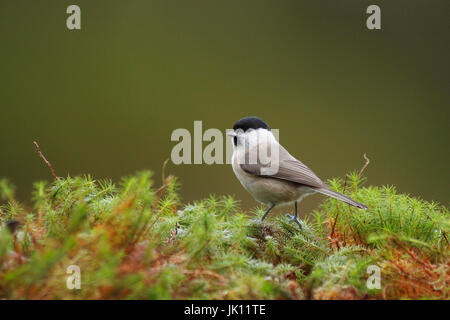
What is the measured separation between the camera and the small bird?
259 centimetres

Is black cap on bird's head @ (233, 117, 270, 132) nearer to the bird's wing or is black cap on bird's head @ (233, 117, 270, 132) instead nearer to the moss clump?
the bird's wing

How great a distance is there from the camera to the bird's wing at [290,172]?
8.25 ft

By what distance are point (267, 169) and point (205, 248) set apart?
1.50 meters

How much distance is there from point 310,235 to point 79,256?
986 mm

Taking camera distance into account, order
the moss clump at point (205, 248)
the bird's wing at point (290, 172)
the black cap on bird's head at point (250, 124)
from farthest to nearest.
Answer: the black cap on bird's head at point (250, 124) < the bird's wing at point (290, 172) < the moss clump at point (205, 248)

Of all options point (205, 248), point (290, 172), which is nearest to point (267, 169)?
point (290, 172)

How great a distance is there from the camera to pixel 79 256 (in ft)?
3.13

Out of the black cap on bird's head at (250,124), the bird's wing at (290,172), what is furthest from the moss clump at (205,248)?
the black cap on bird's head at (250,124)

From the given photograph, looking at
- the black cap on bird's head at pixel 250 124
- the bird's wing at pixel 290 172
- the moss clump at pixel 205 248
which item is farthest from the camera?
the black cap on bird's head at pixel 250 124

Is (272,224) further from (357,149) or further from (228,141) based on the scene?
(357,149)

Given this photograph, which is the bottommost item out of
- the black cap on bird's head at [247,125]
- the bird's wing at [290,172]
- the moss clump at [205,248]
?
the moss clump at [205,248]

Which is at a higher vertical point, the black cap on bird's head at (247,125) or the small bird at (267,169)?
the black cap on bird's head at (247,125)

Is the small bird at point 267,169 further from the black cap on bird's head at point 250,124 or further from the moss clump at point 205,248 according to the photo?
the moss clump at point 205,248

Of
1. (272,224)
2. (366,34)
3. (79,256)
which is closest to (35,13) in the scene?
(366,34)
